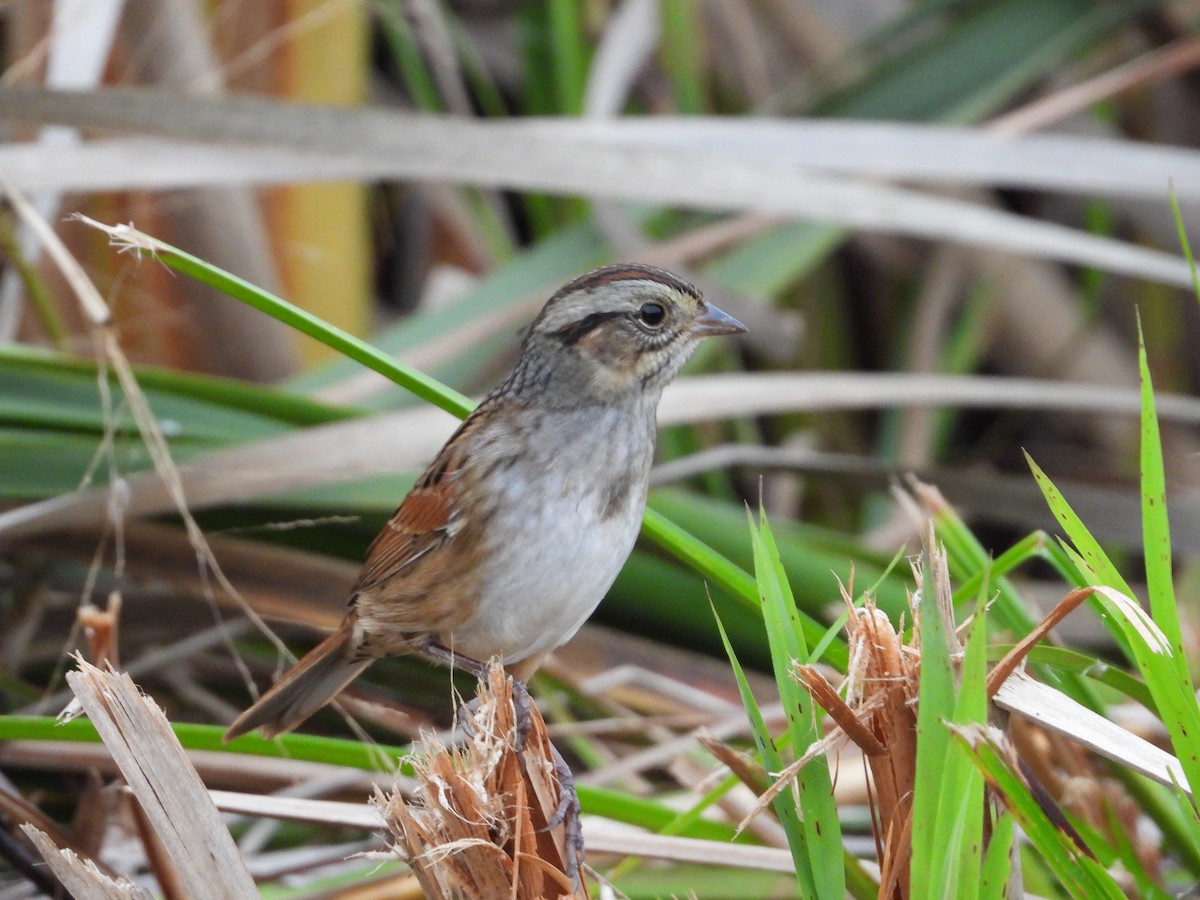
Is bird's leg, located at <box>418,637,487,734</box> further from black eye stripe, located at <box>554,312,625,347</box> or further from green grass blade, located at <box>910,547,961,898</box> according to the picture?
green grass blade, located at <box>910,547,961,898</box>

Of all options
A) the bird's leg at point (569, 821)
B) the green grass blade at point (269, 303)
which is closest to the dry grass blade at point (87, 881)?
the bird's leg at point (569, 821)

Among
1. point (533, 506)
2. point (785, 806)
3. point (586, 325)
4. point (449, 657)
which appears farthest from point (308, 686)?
point (785, 806)

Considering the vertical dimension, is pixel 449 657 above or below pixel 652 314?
below

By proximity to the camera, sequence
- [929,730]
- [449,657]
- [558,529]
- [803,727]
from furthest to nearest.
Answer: [449,657] → [558,529] → [803,727] → [929,730]

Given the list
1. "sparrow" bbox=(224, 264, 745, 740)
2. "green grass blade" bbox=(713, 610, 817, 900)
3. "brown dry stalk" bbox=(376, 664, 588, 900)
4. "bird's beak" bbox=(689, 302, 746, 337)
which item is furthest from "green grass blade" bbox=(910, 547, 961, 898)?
"bird's beak" bbox=(689, 302, 746, 337)

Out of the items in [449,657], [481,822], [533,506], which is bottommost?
[481,822]

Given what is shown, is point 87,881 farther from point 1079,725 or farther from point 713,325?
point 713,325
